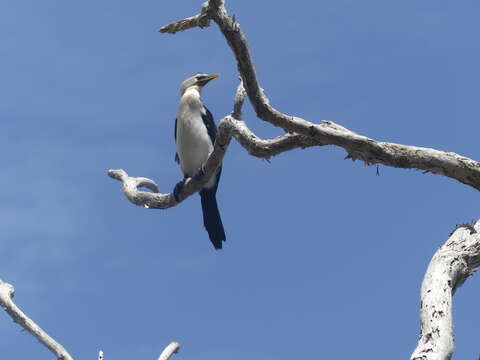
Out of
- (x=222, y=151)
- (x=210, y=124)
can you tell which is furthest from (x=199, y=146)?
(x=222, y=151)

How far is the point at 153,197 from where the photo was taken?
782 cm

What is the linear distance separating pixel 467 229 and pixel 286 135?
1307 millimetres

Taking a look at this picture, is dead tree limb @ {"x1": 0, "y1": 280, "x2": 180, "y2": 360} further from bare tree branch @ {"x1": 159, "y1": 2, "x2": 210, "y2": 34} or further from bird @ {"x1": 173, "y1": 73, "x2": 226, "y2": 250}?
bare tree branch @ {"x1": 159, "y1": 2, "x2": 210, "y2": 34}

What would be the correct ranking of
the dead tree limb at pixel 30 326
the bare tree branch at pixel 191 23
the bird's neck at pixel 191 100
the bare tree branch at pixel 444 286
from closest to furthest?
the bare tree branch at pixel 444 286
the bare tree branch at pixel 191 23
the dead tree limb at pixel 30 326
the bird's neck at pixel 191 100

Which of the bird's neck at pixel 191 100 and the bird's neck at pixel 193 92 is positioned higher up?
the bird's neck at pixel 193 92

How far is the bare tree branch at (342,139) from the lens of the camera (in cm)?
419

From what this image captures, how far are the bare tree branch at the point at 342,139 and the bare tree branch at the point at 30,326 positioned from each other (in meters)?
3.56

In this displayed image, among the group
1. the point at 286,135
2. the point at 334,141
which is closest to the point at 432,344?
the point at 334,141

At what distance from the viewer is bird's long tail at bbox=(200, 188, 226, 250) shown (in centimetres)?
827

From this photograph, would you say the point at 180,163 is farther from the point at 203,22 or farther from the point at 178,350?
the point at 203,22

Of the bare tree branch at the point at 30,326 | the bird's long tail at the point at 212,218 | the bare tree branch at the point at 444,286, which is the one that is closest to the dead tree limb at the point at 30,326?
the bare tree branch at the point at 30,326

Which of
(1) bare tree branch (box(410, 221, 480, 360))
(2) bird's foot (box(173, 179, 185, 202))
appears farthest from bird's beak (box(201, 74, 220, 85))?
(1) bare tree branch (box(410, 221, 480, 360))

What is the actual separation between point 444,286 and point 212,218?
4910mm

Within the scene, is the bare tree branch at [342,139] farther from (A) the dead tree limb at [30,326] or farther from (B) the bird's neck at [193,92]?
(B) the bird's neck at [193,92]
